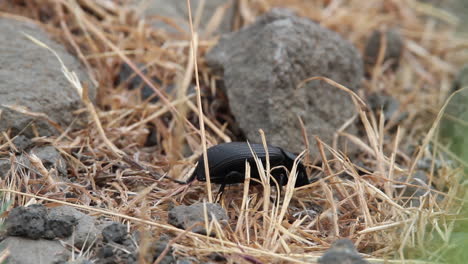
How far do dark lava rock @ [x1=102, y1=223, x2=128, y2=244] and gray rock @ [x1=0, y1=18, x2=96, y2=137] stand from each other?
0.94m

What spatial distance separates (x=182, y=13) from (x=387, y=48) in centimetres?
154

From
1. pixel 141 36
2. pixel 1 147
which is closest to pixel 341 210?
pixel 1 147

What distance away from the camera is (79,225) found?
2.00 metres

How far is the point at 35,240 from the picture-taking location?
6.30 feet

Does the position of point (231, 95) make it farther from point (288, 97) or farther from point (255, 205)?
point (255, 205)

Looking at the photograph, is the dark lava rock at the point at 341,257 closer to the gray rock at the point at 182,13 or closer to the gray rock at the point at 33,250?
the gray rock at the point at 33,250

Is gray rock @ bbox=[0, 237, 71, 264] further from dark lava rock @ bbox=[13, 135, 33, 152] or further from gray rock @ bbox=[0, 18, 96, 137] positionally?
gray rock @ bbox=[0, 18, 96, 137]

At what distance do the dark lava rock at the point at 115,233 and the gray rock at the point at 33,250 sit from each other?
0.13m

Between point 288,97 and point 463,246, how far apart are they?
1278 millimetres

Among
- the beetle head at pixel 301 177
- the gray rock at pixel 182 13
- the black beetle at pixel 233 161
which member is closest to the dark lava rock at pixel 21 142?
the black beetle at pixel 233 161

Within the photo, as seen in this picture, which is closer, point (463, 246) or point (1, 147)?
point (463, 246)

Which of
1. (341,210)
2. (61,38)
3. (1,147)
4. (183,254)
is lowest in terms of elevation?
(341,210)

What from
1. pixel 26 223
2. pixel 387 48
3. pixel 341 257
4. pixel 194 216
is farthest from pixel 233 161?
pixel 387 48

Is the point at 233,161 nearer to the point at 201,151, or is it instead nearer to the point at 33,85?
the point at 201,151
